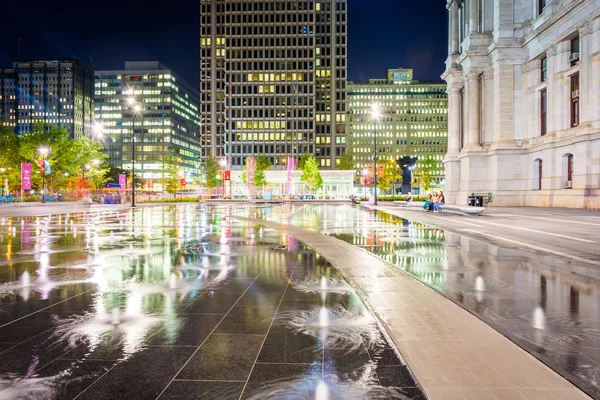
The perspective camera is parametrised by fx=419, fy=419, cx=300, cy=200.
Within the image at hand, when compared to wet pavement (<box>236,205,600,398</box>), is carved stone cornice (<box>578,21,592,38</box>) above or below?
above

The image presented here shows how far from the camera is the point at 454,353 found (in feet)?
14.8

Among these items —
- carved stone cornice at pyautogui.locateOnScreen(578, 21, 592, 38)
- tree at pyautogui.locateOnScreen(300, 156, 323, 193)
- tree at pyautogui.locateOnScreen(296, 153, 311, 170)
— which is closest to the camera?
carved stone cornice at pyautogui.locateOnScreen(578, 21, 592, 38)

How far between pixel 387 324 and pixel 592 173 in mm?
39199

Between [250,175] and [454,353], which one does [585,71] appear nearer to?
[454,353]

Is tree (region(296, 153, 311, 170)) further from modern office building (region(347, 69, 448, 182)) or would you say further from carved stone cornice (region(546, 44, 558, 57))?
carved stone cornice (region(546, 44, 558, 57))

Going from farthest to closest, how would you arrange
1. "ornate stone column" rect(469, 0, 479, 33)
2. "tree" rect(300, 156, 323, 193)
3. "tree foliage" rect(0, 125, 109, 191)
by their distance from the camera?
1. "tree" rect(300, 156, 323, 193)
2. "tree foliage" rect(0, 125, 109, 191)
3. "ornate stone column" rect(469, 0, 479, 33)

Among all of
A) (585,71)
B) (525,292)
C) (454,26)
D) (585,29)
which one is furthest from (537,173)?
(525,292)

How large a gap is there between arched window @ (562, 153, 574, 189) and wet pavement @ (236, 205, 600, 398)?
33.0m

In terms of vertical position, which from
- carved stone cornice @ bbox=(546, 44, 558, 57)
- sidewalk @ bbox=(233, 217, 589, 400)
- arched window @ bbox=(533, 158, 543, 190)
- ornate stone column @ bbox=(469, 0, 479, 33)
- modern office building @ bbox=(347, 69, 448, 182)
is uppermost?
modern office building @ bbox=(347, 69, 448, 182)

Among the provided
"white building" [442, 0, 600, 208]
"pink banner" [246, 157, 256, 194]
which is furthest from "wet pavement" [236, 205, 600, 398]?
"pink banner" [246, 157, 256, 194]

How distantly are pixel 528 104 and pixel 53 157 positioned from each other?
211ft

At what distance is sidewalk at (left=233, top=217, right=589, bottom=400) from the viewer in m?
3.68

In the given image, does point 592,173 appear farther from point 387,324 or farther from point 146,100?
point 146,100

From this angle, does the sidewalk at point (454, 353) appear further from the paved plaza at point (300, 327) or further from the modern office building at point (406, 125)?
the modern office building at point (406, 125)
